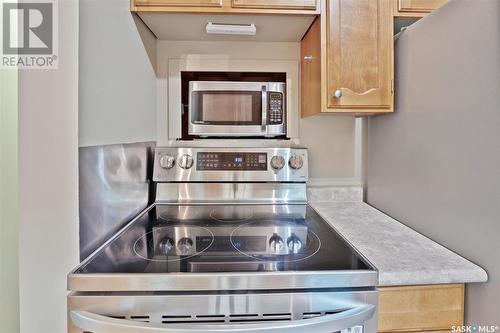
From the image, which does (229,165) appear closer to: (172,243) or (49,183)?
(172,243)

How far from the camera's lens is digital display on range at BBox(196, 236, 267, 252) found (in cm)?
94

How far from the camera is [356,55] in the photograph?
1241 mm

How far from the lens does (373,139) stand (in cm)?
153

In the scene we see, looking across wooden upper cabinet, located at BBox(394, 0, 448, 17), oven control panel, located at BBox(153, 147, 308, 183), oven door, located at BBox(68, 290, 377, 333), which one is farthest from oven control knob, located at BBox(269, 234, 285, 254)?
wooden upper cabinet, located at BBox(394, 0, 448, 17)

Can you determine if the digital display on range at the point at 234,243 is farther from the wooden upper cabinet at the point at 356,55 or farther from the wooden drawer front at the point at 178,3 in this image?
the wooden drawer front at the point at 178,3

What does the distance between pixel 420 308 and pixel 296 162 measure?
2.67ft

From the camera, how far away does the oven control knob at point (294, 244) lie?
927 millimetres

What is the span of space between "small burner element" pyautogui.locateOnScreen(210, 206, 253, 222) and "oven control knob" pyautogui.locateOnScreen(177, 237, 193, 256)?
25 centimetres

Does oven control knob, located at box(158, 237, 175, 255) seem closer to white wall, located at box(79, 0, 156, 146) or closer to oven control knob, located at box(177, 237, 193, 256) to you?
oven control knob, located at box(177, 237, 193, 256)

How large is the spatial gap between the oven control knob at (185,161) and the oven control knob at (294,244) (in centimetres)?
64

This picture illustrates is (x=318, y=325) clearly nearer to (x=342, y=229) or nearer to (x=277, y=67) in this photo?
(x=342, y=229)

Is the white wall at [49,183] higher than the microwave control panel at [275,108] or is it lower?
lower

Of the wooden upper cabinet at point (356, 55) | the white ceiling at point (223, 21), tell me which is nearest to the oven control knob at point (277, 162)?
the wooden upper cabinet at point (356, 55)

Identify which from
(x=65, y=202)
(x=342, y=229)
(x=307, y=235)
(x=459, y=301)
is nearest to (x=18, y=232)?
(x=65, y=202)
